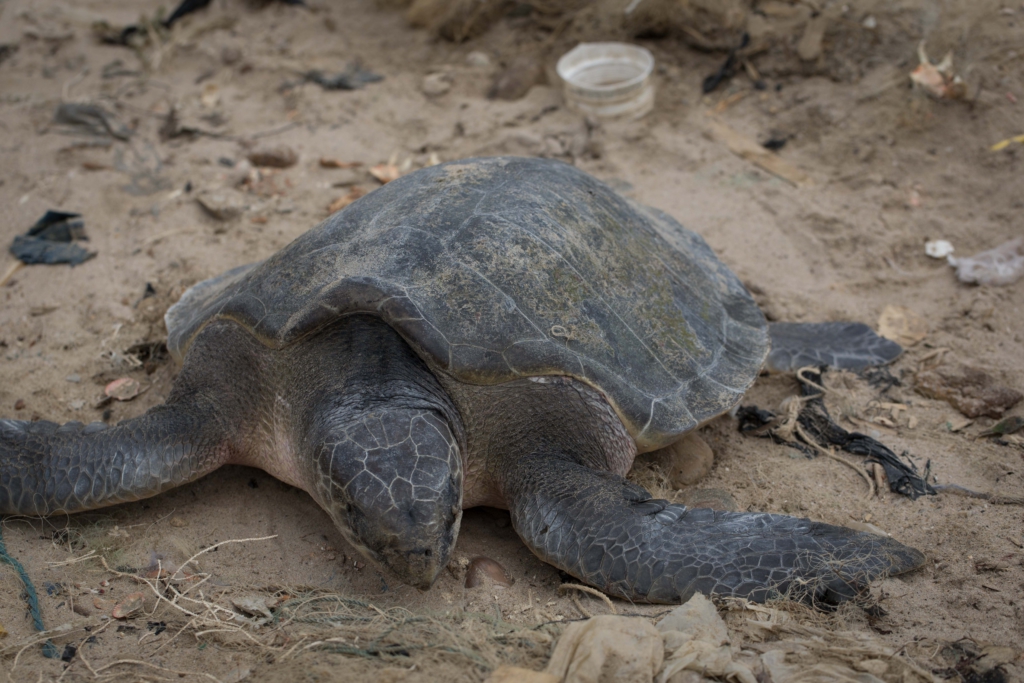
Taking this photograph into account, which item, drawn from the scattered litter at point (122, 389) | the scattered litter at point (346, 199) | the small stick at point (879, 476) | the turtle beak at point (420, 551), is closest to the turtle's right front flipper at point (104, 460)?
the scattered litter at point (122, 389)

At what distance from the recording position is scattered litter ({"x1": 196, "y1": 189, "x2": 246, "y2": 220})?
4.50 metres

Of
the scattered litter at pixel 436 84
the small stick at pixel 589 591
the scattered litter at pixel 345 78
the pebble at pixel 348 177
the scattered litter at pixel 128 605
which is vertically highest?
the scattered litter at pixel 345 78

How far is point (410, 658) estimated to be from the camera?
1942 millimetres

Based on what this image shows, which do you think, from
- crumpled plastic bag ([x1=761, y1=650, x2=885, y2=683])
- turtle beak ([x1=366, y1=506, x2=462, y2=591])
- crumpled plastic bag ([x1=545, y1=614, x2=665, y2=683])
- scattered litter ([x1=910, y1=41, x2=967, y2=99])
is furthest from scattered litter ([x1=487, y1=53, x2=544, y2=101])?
crumpled plastic bag ([x1=761, y1=650, x2=885, y2=683])

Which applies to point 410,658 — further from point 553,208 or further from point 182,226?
point 182,226

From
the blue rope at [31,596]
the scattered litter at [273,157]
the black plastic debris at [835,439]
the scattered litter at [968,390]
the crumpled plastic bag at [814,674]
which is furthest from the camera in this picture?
the scattered litter at [273,157]

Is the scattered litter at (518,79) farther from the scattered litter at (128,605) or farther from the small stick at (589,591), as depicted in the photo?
the scattered litter at (128,605)

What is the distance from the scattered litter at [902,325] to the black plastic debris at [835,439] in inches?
24.7

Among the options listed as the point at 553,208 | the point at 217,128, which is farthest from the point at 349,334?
the point at 217,128

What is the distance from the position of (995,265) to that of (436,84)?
409 cm

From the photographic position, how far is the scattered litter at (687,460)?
2951mm

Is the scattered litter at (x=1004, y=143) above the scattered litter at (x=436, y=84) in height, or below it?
below

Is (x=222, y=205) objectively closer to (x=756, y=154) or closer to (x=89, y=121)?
(x=89, y=121)

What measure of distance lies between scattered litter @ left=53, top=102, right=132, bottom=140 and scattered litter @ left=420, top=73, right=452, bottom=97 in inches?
87.6
